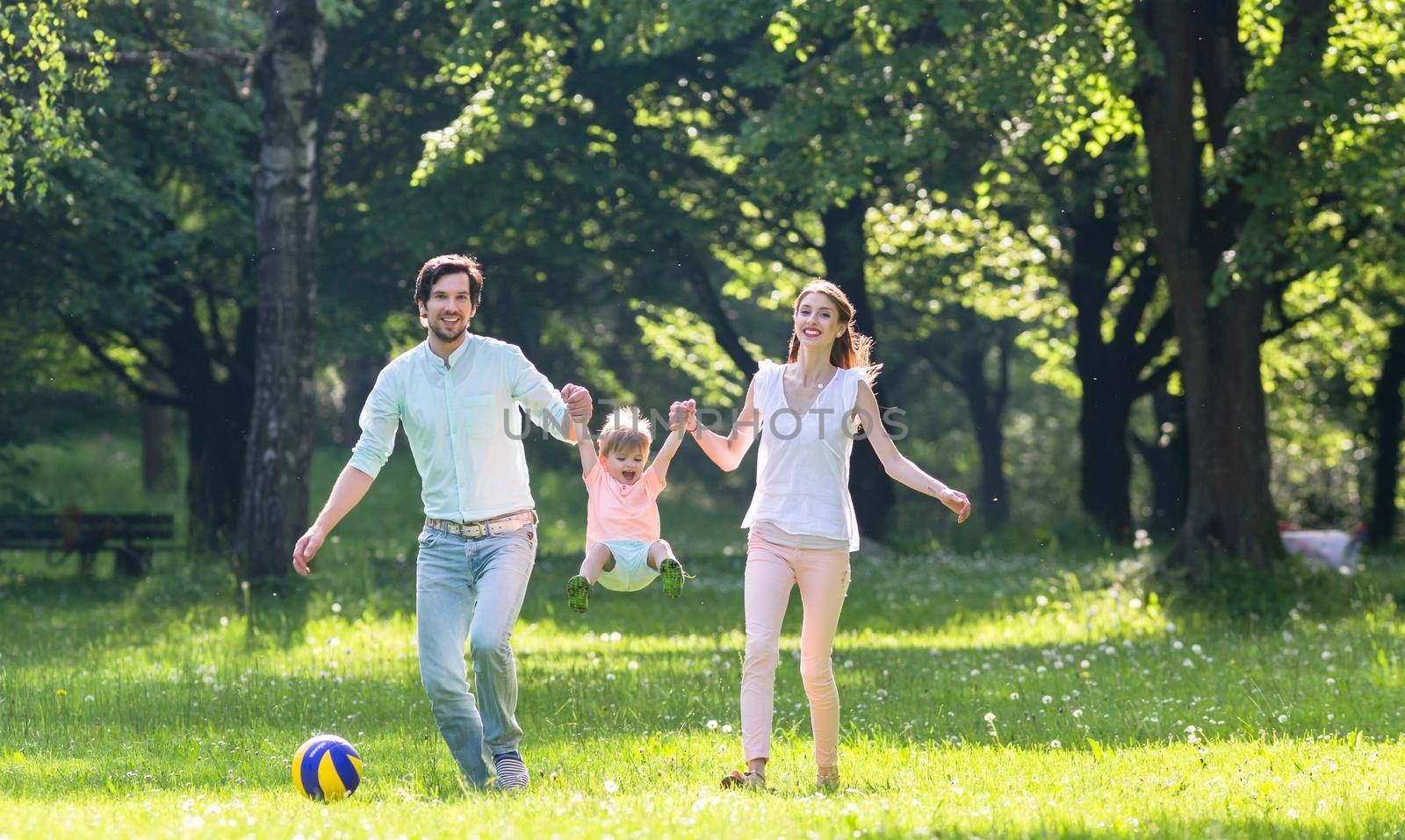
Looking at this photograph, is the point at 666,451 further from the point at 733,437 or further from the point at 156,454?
the point at 156,454

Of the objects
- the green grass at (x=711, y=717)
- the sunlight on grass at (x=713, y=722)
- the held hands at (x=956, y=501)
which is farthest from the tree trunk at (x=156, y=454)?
the held hands at (x=956, y=501)

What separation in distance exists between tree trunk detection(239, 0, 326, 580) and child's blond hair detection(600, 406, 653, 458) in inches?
405

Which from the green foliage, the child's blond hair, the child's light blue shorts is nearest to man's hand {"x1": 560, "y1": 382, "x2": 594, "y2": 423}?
the child's blond hair

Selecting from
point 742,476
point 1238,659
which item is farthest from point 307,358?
point 742,476

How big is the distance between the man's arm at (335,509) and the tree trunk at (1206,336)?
12.1 m

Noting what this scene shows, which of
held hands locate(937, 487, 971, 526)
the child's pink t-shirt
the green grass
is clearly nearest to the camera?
the green grass

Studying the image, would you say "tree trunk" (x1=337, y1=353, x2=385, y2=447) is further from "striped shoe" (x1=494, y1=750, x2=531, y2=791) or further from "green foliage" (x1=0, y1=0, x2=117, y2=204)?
"striped shoe" (x1=494, y1=750, x2=531, y2=791)

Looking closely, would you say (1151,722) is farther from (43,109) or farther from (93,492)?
(93,492)

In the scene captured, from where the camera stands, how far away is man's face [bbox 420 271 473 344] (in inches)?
285

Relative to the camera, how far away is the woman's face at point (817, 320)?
753cm

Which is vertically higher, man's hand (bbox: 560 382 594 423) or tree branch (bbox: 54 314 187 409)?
tree branch (bbox: 54 314 187 409)

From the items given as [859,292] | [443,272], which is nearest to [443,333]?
[443,272]

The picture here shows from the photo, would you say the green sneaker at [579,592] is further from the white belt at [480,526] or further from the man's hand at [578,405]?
the man's hand at [578,405]

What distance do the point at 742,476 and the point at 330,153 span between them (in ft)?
97.6
